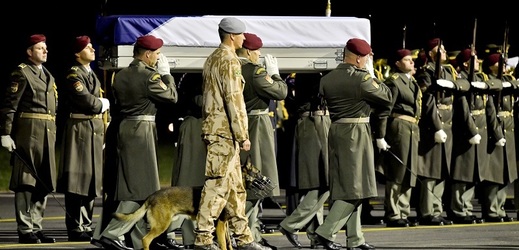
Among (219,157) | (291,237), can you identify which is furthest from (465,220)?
(219,157)

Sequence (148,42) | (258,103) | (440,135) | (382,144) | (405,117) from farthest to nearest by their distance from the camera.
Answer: (440,135) → (405,117) → (382,144) → (258,103) → (148,42)

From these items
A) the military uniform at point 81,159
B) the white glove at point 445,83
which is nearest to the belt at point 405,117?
the white glove at point 445,83

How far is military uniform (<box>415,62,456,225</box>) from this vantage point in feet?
55.9

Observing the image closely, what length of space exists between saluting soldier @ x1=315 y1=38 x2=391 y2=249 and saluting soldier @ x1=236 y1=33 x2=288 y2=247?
0.46m

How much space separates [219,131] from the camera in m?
13.1

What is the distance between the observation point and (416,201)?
57.2 feet

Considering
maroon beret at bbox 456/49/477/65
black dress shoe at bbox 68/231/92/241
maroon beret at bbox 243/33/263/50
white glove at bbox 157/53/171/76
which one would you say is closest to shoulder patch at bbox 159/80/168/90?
white glove at bbox 157/53/171/76

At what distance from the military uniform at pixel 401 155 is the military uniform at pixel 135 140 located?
321cm

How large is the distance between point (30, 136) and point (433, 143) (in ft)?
13.6

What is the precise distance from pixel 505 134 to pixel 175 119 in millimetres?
3914

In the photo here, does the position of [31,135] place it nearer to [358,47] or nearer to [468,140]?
[358,47]

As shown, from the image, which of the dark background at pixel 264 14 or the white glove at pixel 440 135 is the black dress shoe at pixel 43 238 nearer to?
the white glove at pixel 440 135

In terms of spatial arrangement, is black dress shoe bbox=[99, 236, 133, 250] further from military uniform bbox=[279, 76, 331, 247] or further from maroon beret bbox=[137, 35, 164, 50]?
military uniform bbox=[279, 76, 331, 247]

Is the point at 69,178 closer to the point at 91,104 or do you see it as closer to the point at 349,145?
the point at 91,104
